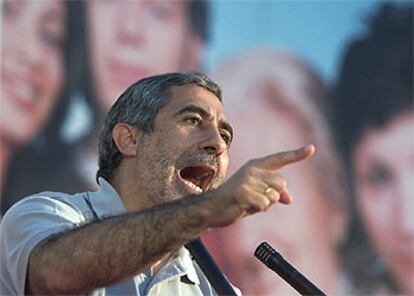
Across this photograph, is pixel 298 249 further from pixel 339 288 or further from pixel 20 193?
pixel 20 193

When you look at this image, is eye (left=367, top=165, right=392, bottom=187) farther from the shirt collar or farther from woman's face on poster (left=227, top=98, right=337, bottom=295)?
the shirt collar

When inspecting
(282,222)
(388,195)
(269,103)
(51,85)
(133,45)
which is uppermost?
(133,45)

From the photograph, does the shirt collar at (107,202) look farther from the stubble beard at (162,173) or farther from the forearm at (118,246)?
the forearm at (118,246)

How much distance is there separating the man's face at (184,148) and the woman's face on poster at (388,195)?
439 cm

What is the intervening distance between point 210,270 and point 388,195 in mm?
4982

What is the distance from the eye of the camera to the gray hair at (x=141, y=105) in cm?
271

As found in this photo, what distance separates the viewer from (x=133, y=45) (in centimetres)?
692

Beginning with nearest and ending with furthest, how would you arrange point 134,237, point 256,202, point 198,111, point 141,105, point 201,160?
point 256,202
point 134,237
point 201,160
point 198,111
point 141,105

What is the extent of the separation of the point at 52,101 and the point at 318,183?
1.69 meters

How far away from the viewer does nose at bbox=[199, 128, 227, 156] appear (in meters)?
2.54

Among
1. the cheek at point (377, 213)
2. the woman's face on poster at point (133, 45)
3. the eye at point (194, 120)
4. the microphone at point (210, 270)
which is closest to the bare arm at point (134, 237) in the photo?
the microphone at point (210, 270)

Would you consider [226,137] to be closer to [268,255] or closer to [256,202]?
[268,255]

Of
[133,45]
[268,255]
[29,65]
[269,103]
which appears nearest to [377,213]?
[269,103]

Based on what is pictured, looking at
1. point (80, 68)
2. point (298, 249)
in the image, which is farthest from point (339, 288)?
point (80, 68)
